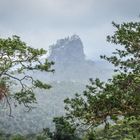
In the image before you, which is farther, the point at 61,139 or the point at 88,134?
the point at 61,139

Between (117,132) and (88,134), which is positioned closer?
(117,132)

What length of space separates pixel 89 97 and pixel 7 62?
9.13 meters

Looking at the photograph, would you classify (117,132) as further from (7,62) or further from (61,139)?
(61,139)

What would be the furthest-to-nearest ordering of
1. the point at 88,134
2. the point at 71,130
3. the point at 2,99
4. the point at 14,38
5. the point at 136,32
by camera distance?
the point at 14,38 → the point at 136,32 → the point at 2,99 → the point at 71,130 → the point at 88,134

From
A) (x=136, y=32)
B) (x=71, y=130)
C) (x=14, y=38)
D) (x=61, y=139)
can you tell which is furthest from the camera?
(x=61, y=139)

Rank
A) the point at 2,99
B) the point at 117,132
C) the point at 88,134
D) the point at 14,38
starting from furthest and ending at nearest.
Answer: the point at 14,38 < the point at 2,99 < the point at 88,134 < the point at 117,132

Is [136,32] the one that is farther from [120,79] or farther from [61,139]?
[61,139]

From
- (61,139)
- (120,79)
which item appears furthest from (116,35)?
(61,139)

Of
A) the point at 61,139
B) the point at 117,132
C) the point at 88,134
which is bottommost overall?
the point at 117,132

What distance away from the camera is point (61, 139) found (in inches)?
1976

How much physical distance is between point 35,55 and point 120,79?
9.59 metres

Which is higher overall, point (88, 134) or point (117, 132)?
point (88, 134)

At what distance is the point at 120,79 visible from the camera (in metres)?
26.9

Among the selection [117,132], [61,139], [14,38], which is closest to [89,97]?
[117,132]
